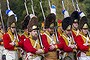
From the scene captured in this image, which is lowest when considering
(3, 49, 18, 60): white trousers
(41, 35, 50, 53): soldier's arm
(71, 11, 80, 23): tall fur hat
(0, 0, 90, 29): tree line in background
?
(3, 49, 18, 60): white trousers

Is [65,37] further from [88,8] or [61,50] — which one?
[88,8]

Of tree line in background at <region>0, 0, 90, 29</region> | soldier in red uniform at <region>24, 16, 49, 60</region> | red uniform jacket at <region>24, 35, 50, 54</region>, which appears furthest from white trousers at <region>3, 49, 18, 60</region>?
tree line in background at <region>0, 0, 90, 29</region>

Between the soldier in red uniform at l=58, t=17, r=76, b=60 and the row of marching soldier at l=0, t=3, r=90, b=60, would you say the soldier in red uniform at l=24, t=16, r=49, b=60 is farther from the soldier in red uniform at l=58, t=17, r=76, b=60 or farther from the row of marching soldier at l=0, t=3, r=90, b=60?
the soldier in red uniform at l=58, t=17, r=76, b=60

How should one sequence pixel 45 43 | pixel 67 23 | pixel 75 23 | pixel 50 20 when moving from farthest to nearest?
pixel 75 23, pixel 50 20, pixel 67 23, pixel 45 43

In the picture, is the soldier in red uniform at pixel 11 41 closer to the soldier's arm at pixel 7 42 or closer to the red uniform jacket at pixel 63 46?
the soldier's arm at pixel 7 42

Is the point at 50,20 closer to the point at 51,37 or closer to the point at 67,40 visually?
the point at 51,37

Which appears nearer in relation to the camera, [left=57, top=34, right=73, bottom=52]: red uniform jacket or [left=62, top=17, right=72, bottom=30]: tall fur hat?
[left=57, top=34, right=73, bottom=52]: red uniform jacket

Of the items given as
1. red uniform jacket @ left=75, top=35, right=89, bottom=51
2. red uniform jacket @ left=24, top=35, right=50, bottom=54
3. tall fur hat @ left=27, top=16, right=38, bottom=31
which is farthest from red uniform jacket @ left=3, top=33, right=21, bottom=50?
red uniform jacket @ left=75, top=35, right=89, bottom=51

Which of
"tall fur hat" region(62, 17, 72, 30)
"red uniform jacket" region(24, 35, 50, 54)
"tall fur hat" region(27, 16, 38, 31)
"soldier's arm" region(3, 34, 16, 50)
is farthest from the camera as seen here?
"soldier's arm" region(3, 34, 16, 50)

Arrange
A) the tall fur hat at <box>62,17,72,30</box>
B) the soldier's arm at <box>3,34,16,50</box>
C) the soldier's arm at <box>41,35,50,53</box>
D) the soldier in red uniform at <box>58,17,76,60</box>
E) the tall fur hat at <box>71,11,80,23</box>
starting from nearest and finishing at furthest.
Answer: the soldier's arm at <box>41,35,50,53</box> → the soldier in red uniform at <box>58,17,76,60</box> → the tall fur hat at <box>62,17,72,30</box> → the soldier's arm at <box>3,34,16,50</box> → the tall fur hat at <box>71,11,80,23</box>

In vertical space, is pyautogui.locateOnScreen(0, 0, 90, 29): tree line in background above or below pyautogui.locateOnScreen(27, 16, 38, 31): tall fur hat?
above

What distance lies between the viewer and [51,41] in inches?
473

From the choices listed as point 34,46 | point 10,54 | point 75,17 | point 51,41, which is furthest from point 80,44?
point 10,54

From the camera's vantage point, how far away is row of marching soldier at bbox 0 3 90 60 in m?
11.5
